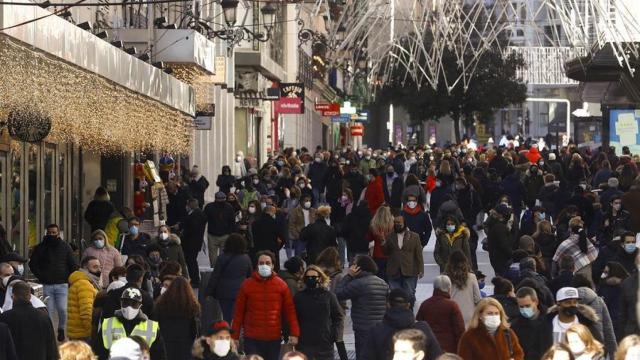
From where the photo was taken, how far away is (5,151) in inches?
893

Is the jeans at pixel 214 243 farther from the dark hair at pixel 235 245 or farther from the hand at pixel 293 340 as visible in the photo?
the hand at pixel 293 340

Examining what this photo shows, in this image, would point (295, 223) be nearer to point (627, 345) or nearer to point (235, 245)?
point (235, 245)

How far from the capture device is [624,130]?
42031mm

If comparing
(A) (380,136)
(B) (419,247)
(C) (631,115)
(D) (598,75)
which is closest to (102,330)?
(B) (419,247)

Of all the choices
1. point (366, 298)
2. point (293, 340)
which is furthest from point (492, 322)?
point (366, 298)

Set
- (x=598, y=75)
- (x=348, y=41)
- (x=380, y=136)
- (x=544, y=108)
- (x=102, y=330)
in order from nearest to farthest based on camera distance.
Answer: (x=348, y=41) < (x=102, y=330) < (x=598, y=75) < (x=380, y=136) < (x=544, y=108)

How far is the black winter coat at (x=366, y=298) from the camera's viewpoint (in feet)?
52.4

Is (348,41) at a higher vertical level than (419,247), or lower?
higher

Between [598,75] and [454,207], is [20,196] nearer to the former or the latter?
[454,207]

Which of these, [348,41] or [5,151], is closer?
[348,41]

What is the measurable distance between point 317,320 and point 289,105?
4125cm

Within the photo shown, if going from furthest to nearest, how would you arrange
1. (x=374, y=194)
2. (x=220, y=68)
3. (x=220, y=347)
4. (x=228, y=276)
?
(x=220, y=68) → (x=374, y=194) → (x=228, y=276) → (x=220, y=347)

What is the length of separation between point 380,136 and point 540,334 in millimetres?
113539

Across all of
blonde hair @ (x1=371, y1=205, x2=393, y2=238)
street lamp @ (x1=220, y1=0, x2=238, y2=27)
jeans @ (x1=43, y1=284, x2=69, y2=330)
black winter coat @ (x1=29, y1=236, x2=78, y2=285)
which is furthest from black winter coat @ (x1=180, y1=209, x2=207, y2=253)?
black winter coat @ (x1=29, y1=236, x2=78, y2=285)
